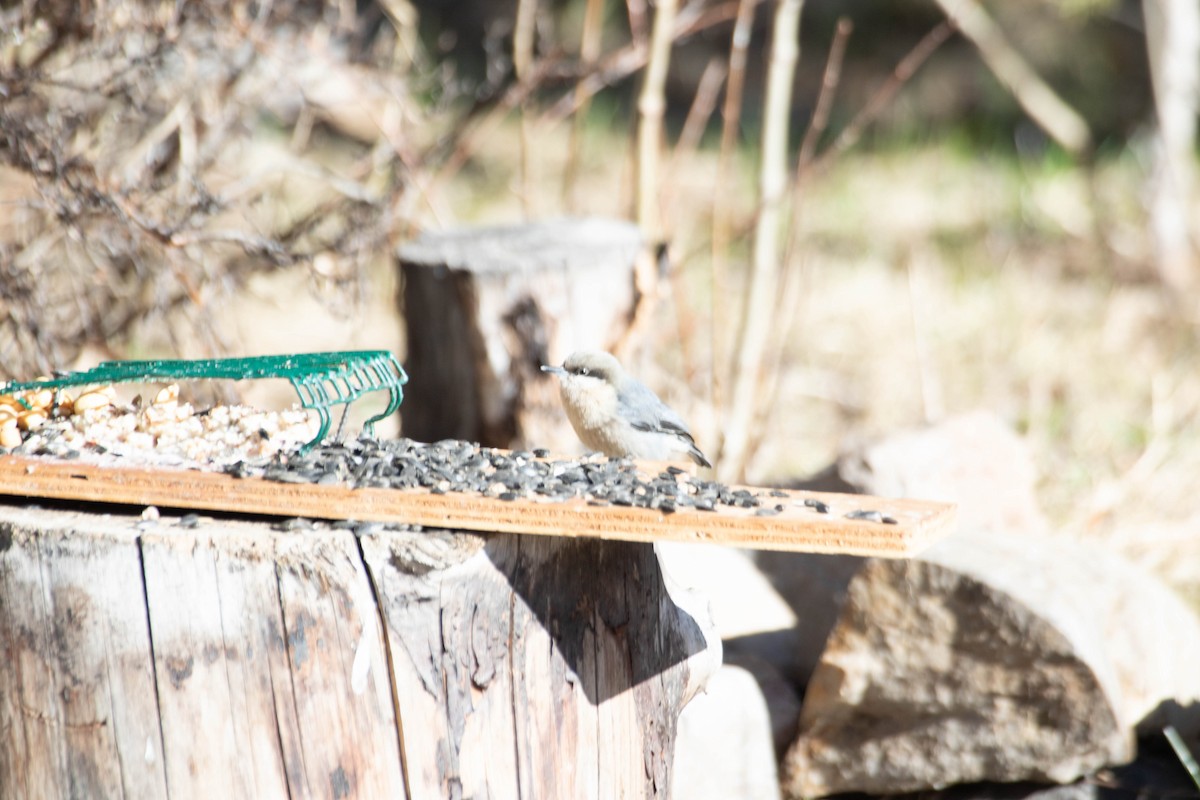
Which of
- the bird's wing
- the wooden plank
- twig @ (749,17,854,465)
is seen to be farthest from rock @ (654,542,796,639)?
the wooden plank

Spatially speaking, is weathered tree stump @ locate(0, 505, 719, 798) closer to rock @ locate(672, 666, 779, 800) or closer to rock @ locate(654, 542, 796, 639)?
rock @ locate(672, 666, 779, 800)

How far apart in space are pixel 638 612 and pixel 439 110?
2.71 meters

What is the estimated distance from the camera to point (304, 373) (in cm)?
228

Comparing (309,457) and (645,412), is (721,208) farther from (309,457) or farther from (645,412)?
(309,457)

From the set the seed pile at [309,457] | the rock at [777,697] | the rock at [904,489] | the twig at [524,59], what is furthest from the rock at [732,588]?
the twig at [524,59]

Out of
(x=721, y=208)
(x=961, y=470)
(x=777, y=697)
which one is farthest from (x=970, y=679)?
(x=721, y=208)

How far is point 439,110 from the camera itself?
463 centimetres

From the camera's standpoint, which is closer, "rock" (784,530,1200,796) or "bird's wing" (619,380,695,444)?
"bird's wing" (619,380,695,444)

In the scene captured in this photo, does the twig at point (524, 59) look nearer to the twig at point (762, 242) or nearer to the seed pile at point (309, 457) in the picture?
the twig at point (762, 242)

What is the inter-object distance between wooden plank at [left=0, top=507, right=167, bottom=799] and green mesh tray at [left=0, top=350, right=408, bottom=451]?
309 millimetres

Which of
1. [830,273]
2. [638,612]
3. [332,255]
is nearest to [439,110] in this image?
[332,255]

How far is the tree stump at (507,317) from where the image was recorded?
4336 millimetres

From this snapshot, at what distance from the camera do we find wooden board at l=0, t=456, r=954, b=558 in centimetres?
202

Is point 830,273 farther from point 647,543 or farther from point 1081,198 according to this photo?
point 647,543
